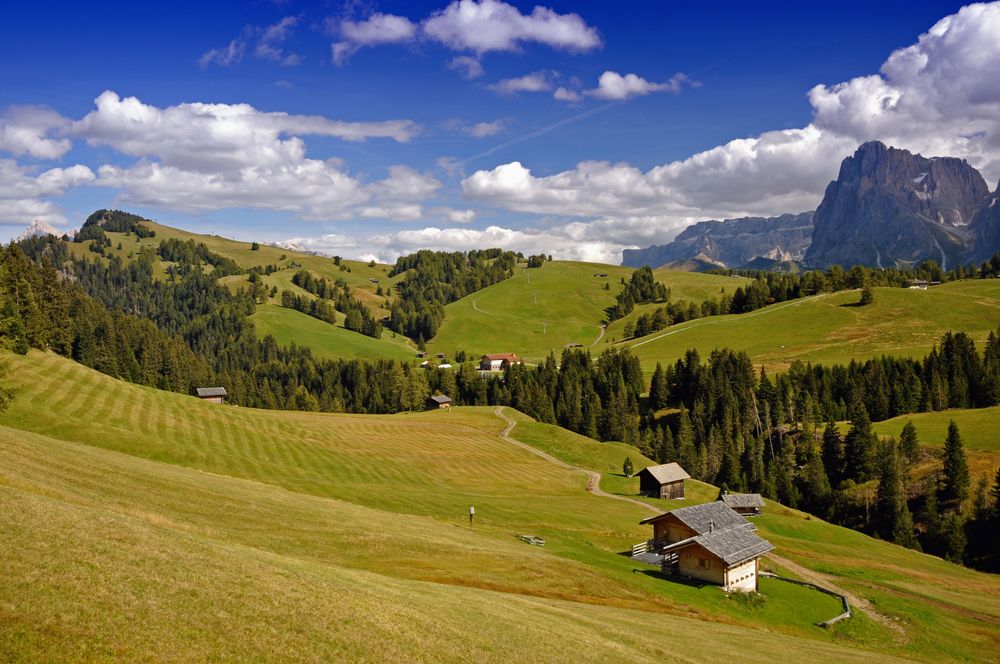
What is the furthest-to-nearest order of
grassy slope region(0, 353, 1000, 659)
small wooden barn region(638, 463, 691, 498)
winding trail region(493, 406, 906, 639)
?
small wooden barn region(638, 463, 691, 498) → winding trail region(493, 406, 906, 639) → grassy slope region(0, 353, 1000, 659)

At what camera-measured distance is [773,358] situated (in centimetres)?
19950

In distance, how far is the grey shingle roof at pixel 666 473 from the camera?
10464cm

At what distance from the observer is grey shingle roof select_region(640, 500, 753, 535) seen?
196 feet

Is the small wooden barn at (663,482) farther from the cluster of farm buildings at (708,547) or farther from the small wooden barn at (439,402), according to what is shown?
the small wooden barn at (439,402)

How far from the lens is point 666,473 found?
106 m

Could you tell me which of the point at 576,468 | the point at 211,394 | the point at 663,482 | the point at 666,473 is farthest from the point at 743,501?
the point at 211,394

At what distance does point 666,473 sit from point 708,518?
4535cm

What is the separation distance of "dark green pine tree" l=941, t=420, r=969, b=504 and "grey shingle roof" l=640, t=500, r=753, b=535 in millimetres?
61587

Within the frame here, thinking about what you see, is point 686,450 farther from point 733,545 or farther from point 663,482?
point 733,545

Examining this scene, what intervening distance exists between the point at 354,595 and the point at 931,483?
11340 cm

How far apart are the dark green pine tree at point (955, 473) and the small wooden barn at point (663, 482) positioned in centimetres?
4147

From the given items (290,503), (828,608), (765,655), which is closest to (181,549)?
(290,503)

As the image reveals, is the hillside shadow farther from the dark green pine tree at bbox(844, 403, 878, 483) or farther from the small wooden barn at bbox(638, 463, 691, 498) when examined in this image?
the dark green pine tree at bbox(844, 403, 878, 483)

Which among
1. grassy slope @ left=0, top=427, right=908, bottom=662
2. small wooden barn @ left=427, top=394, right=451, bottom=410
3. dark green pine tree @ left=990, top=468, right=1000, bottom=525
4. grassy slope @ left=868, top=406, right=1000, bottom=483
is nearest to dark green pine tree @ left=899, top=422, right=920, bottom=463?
grassy slope @ left=868, top=406, right=1000, bottom=483
